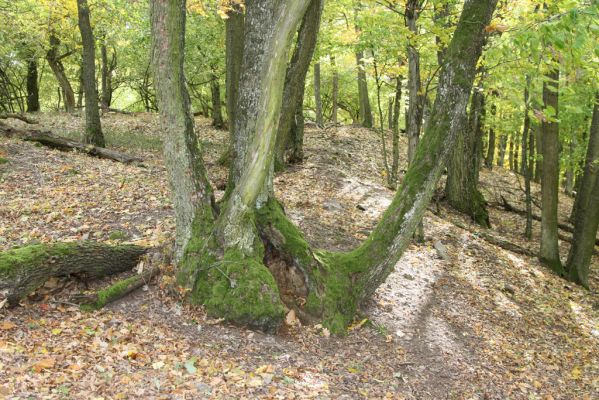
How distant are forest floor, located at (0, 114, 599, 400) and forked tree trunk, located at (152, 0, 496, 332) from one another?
1.14 feet

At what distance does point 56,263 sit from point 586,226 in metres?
9.93

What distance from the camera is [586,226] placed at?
32.0 ft

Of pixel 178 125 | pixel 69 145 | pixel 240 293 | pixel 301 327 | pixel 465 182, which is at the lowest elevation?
pixel 301 327

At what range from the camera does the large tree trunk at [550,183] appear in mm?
9312

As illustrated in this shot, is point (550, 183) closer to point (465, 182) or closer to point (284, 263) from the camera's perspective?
point (465, 182)

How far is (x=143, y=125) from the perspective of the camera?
17641 mm

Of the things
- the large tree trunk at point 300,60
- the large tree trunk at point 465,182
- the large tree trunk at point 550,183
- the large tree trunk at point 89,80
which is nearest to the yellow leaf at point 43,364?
the large tree trunk at point 300,60

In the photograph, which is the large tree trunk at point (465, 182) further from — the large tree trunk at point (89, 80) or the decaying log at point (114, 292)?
the large tree trunk at point (89, 80)

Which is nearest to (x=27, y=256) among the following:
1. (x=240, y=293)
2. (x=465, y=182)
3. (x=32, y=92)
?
(x=240, y=293)

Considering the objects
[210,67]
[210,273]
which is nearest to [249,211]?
[210,273]

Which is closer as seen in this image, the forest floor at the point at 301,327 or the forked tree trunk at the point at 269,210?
the forest floor at the point at 301,327

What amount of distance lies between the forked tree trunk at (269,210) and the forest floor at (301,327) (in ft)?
1.14

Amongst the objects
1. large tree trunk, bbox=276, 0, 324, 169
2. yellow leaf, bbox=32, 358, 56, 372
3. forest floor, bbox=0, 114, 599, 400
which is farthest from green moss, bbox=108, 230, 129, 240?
large tree trunk, bbox=276, 0, 324, 169

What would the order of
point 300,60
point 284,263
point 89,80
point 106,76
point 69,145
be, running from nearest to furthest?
point 284,263, point 300,60, point 69,145, point 89,80, point 106,76
